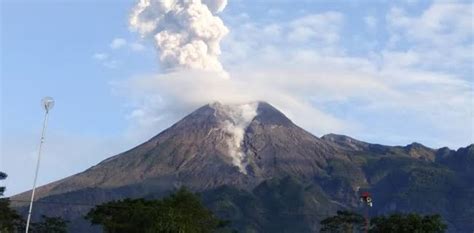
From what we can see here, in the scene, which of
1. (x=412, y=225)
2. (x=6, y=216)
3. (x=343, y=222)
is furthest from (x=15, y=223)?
(x=412, y=225)

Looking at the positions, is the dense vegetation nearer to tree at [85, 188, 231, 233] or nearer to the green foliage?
the green foliage

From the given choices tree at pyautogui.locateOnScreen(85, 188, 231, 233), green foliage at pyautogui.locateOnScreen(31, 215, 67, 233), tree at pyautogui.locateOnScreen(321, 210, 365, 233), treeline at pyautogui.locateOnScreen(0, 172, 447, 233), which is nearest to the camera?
tree at pyautogui.locateOnScreen(85, 188, 231, 233)

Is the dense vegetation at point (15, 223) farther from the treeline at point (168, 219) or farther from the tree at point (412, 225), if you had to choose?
the tree at point (412, 225)

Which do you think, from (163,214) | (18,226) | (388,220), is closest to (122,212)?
(163,214)

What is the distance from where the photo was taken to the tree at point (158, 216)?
69.0 m

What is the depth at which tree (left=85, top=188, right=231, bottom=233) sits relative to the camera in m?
69.0

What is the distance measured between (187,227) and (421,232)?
→ 23.0 meters

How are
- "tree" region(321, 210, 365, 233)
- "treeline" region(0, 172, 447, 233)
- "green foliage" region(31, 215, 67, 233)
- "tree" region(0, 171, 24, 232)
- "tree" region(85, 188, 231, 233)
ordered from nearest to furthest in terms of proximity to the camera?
1. "tree" region(85, 188, 231, 233)
2. "treeline" region(0, 172, 447, 233)
3. "tree" region(0, 171, 24, 232)
4. "tree" region(321, 210, 365, 233)
5. "green foliage" region(31, 215, 67, 233)

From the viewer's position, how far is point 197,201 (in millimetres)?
82938

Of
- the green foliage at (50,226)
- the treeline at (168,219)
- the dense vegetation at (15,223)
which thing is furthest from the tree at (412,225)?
the green foliage at (50,226)

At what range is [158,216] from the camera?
6938 cm

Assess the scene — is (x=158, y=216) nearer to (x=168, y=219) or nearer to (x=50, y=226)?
(x=168, y=219)

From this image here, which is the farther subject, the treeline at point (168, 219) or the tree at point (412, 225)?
the tree at point (412, 225)

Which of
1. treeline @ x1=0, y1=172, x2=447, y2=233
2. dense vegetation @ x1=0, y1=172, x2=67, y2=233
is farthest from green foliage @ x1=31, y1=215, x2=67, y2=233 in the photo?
treeline @ x1=0, y1=172, x2=447, y2=233
